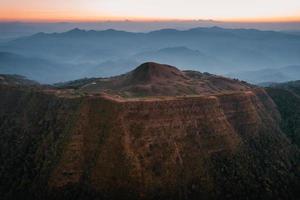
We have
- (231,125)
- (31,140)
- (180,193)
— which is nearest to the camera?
(180,193)

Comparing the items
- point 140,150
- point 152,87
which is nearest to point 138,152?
point 140,150

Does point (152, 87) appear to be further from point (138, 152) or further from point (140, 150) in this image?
point (138, 152)

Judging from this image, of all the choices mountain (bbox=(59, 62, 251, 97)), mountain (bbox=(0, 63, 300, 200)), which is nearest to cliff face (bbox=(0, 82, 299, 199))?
mountain (bbox=(0, 63, 300, 200))

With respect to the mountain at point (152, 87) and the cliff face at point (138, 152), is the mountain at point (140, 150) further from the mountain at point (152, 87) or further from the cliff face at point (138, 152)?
the mountain at point (152, 87)

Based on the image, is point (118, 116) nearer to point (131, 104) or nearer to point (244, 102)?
point (131, 104)

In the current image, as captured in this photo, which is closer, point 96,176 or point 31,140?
point 96,176

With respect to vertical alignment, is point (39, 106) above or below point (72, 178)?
above

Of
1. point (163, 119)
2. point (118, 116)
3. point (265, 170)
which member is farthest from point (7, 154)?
point (265, 170)
